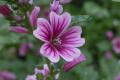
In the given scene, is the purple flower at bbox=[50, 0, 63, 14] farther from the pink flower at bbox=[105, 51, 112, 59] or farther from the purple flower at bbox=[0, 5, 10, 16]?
the pink flower at bbox=[105, 51, 112, 59]

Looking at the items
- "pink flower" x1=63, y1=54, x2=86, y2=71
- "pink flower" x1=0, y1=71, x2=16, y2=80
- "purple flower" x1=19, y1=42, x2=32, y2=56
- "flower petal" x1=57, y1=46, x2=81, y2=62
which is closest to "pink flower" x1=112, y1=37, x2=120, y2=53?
"purple flower" x1=19, y1=42, x2=32, y2=56

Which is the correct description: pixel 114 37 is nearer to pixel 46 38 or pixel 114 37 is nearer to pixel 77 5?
pixel 77 5

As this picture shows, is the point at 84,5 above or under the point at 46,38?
under

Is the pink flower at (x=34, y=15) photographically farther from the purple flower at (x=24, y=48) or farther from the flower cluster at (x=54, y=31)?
the purple flower at (x=24, y=48)

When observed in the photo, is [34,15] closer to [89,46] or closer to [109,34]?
[89,46]

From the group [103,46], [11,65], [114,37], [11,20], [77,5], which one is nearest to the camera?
[11,20]

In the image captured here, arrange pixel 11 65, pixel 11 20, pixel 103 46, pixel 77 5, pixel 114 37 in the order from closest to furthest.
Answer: pixel 11 20
pixel 11 65
pixel 103 46
pixel 114 37
pixel 77 5

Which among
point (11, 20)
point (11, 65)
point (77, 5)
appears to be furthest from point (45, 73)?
point (77, 5)
